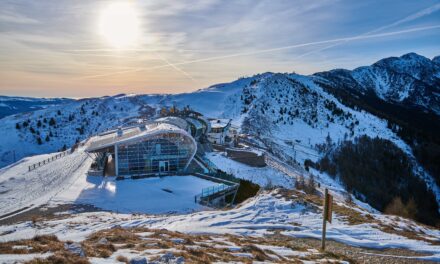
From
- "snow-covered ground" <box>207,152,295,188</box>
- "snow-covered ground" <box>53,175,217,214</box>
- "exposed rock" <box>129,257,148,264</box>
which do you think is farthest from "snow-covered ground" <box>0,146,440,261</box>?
"exposed rock" <box>129,257,148,264</box>

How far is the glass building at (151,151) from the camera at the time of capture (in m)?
37.9

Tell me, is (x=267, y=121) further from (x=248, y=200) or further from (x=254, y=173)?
(x=248, y=200)

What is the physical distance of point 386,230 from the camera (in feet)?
54.5

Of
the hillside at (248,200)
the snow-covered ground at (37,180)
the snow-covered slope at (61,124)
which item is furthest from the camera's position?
the snow-covered slope at (61,124)

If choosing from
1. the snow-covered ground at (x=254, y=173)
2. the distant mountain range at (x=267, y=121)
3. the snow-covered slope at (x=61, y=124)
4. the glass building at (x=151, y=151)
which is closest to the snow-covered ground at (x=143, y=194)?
the glass building at (x=151, y=151)

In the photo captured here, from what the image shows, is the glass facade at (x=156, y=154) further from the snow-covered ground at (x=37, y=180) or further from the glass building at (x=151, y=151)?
the snow-covered ground at (x=37, y=180)

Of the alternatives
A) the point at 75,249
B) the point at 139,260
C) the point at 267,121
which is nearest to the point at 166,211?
the point at 75,249

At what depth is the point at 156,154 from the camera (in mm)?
39281

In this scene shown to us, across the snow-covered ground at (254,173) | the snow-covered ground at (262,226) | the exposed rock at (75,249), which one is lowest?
the snow-covered ground at (254,173)

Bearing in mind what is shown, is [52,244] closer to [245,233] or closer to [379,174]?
[245,233]

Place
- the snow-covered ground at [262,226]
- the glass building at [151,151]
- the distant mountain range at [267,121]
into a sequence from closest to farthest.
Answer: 1. the snow-covered ground at [262,226]
2. the glass building at [151,151]
3. the distant mountain range at [267,121]

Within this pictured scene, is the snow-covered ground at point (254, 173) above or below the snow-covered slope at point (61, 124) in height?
below

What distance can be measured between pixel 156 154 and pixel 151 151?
28.5 inches

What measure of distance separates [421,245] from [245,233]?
7.91 meters
